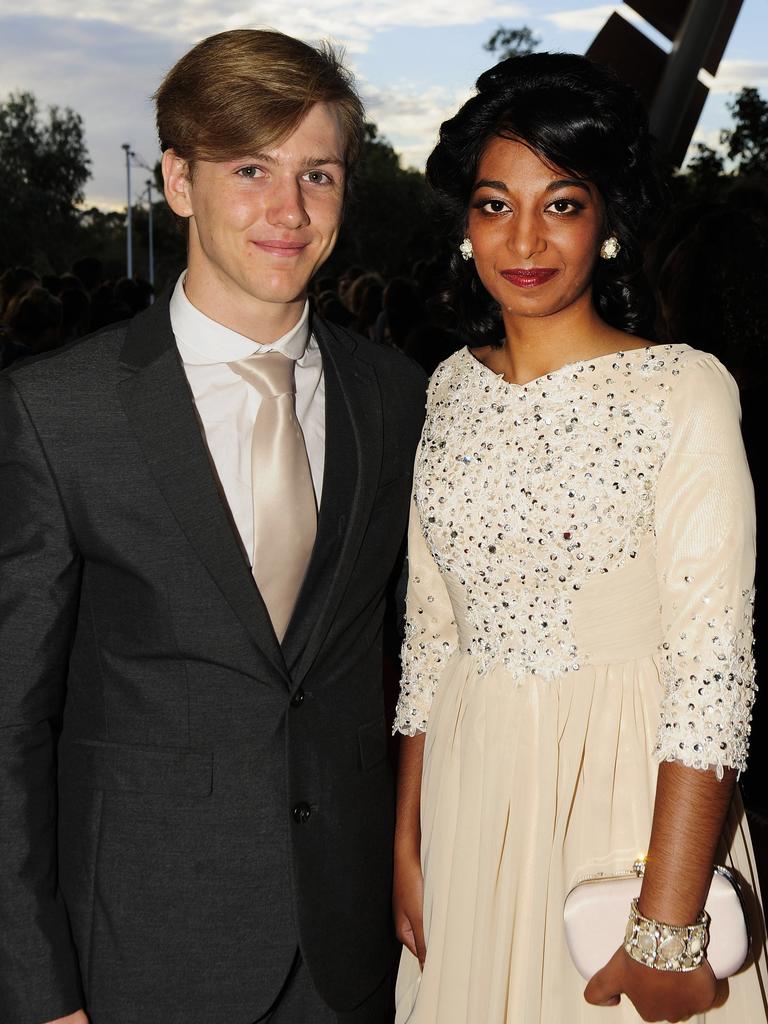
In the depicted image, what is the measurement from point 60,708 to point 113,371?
0.62 metres

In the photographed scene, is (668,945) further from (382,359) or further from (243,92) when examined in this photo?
(243,92)

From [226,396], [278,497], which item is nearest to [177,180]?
[226,396]

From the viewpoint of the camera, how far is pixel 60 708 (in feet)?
6.46

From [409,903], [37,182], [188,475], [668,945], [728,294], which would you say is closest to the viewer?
[668,945]

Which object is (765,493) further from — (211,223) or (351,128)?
(211,223)

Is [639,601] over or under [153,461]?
under

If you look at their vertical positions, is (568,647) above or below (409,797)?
above

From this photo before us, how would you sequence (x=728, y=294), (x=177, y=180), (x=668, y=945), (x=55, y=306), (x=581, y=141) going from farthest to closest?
(x=55, y=306), (x=728, y=294), (x=177, y=180), (x=581, y=141), (x=668, y=945)

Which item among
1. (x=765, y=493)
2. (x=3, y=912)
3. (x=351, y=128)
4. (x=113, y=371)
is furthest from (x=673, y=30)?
(x=3, y=912)

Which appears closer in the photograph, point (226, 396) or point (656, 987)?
point (656, 987)

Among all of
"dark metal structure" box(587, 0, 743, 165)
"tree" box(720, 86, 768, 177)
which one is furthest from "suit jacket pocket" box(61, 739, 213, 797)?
"tree" box(720, 86, 768, 177)

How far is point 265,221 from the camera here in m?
1.97

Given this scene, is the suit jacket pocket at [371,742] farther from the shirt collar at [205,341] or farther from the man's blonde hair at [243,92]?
the man's blonde hair at [243,92]

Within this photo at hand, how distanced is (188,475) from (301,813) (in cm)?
64
